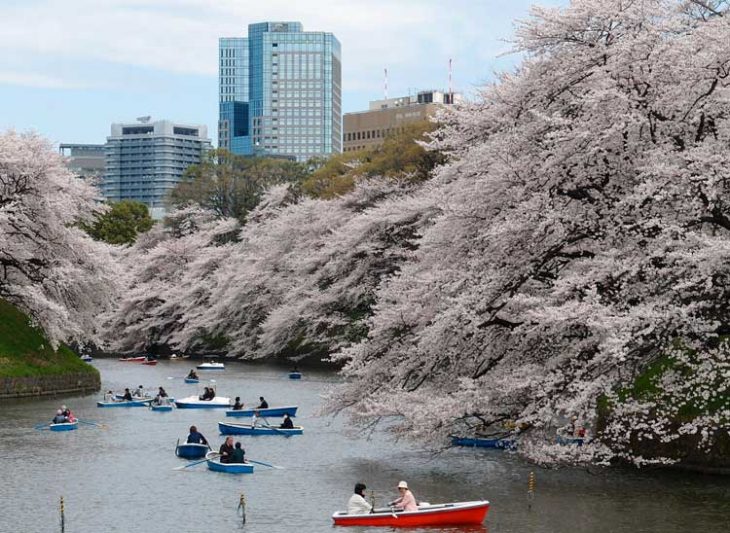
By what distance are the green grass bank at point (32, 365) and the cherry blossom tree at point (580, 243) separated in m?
28.6

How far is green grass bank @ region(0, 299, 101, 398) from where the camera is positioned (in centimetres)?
5906

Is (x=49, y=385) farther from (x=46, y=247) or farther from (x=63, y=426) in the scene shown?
(x=63, y=426)

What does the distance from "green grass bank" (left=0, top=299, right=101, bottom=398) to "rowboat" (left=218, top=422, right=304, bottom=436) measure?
1696 cm

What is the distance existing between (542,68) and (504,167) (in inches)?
129

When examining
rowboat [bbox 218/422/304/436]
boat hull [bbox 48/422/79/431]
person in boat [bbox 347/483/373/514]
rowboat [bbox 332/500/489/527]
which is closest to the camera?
rowboat [bbox 332/500/489/527]

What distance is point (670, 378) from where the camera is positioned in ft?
A: 98.9

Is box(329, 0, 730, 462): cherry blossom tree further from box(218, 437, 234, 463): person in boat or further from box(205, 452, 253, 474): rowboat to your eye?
box(218, 437, 234, 463): person in boat

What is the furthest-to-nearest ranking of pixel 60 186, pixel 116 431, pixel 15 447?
pixel 60 186 → pixel 116 431 → pixel 15 447

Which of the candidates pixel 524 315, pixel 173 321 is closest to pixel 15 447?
pixel 524 315

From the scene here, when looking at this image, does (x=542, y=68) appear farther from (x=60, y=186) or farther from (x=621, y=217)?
(x=60, y=186)

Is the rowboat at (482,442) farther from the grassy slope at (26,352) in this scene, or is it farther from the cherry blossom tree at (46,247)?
the grassy slope at (26,352)

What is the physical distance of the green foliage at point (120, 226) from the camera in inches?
5187

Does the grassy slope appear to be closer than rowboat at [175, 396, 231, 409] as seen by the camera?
No

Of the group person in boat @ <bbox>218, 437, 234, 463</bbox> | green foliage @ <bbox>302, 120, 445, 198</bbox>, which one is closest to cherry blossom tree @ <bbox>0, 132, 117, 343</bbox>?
green foliage @ <bbox>302, 120, 445, 198</bbox>
